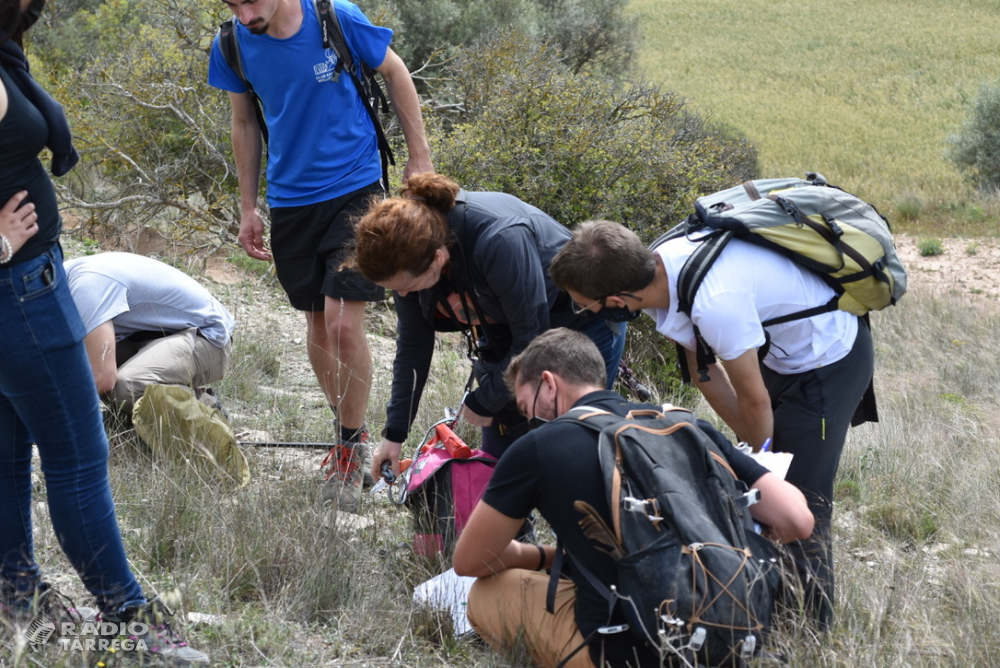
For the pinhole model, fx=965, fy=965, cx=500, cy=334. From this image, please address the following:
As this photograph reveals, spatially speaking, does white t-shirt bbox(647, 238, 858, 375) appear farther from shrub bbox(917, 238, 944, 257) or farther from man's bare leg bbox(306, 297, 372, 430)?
shrub bbox(917, 238, 944, 257)

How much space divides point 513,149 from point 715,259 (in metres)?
4.98

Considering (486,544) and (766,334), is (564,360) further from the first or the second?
(766,334)

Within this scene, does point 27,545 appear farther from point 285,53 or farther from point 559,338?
point 285,53

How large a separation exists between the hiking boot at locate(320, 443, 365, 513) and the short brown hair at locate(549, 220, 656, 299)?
47.2 inches

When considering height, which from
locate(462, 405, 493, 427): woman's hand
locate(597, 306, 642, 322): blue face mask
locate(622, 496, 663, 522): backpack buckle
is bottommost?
locate(462, 405, 493, 427): woman's hand

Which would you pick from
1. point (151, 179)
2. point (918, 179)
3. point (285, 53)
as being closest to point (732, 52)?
point (918, 179)

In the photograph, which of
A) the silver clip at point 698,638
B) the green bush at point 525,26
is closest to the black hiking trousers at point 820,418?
the silver clip at point 698,638

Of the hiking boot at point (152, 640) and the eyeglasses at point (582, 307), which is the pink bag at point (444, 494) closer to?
the eyeglasses at point (582, 307)

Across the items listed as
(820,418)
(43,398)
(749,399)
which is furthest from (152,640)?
(820,418)

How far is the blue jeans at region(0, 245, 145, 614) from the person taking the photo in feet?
7.54

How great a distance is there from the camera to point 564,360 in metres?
2.79

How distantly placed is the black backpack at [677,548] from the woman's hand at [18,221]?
143 centimetres

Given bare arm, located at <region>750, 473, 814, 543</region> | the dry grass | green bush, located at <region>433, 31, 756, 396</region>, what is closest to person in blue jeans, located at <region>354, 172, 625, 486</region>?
the dry grass

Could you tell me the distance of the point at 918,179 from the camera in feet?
71.8
